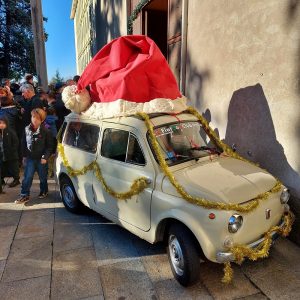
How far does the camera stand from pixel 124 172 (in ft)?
13.5

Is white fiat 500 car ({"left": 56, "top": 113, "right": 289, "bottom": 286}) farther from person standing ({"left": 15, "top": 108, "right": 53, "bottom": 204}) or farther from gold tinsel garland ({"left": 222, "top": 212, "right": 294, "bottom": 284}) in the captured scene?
person standing ({"left": 15, "top": 108, "right": 53, "bottom": 204})

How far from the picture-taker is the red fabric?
14.9 ft

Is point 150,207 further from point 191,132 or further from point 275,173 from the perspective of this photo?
point 275,173

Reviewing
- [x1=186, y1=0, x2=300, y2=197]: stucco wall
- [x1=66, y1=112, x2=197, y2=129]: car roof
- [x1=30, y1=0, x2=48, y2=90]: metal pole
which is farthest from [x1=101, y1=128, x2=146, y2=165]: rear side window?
[x1=30, y1=0, x2=48, y2=90]: metal pole

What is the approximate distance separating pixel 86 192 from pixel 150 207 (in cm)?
153

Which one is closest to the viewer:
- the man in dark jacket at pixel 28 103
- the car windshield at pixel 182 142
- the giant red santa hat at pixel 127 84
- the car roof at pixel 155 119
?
the car windshield at pixel 182 142

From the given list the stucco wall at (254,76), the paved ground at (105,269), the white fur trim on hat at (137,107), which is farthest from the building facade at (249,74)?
the white fur trim on hat at (137,107)

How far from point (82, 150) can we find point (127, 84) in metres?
1.31

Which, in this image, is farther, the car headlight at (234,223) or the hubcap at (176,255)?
the hubcap at (176,255)

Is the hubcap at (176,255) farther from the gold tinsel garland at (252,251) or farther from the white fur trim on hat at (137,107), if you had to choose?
the white fur trim on hat at (137,107)

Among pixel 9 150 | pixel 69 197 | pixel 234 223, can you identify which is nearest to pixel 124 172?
pixel 234 223

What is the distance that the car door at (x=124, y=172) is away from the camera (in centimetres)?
388

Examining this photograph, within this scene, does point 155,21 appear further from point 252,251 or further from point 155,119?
point 252,251

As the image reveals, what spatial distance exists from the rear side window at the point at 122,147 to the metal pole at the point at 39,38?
6499 mm
